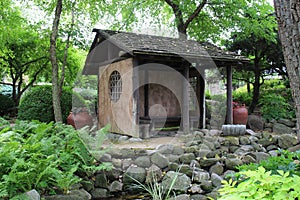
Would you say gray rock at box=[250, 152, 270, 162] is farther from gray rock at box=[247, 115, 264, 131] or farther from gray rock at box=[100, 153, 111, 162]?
gray rock at box=[247, 115, 264, 131]

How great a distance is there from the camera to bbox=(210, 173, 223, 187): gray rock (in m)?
5.33

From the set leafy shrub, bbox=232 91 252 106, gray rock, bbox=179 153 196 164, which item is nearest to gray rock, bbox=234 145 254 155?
gray rock, bbox=179 153 196 164

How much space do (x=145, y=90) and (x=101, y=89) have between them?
1568mm

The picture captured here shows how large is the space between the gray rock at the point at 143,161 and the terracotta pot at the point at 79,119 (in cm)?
354

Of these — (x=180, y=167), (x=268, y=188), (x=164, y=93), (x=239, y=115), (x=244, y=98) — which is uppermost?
(x=164, y=93)

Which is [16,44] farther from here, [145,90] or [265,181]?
[265,181]

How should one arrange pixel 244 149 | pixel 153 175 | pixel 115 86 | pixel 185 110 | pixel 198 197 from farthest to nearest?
pixel 115 86, pixel 185 110, pixel 244 149, pixel 153 175, pixel 198 197

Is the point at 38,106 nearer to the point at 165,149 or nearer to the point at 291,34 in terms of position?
the point at 165,149

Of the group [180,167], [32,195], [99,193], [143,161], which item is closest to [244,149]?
[180,167]

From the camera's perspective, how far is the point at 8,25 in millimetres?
10625

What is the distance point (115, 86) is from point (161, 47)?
196 centimetres

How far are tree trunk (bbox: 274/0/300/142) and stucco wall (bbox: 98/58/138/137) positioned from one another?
5622 mm

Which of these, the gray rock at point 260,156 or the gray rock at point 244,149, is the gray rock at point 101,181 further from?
the gray rock at point 260,156

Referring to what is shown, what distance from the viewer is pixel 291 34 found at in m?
2.12
